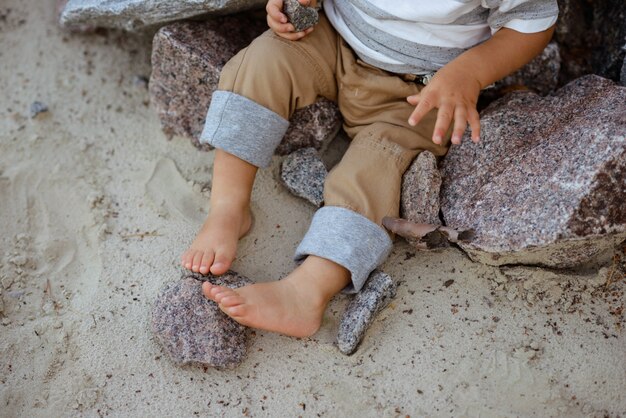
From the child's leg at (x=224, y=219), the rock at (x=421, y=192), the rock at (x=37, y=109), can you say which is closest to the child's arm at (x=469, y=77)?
the rock at (x=421, y=192)

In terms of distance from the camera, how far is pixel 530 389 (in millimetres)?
1764

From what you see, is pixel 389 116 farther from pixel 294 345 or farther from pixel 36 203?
pixel 36 203

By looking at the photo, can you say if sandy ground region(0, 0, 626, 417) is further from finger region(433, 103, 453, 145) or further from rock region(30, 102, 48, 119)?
finger region(433, 103, 453, 145)

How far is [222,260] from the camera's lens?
194 centimetres

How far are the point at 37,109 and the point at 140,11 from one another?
1.82 ft

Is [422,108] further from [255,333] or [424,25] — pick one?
[255,333]

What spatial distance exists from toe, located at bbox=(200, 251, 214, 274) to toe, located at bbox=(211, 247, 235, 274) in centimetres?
1

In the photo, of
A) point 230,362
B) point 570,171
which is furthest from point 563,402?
point 230,362

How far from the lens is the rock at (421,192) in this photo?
1980 millimetres

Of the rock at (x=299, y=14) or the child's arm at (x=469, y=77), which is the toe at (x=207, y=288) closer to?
the child's arm at (x=469, y=77)

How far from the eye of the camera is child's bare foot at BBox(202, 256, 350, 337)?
1799 mm

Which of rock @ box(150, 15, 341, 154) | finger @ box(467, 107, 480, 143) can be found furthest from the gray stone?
finger @ box(467, 107, 480, 143)

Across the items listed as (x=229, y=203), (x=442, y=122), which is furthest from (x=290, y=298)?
(x=442, y=122)

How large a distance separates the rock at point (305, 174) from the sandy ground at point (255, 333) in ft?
0.19
